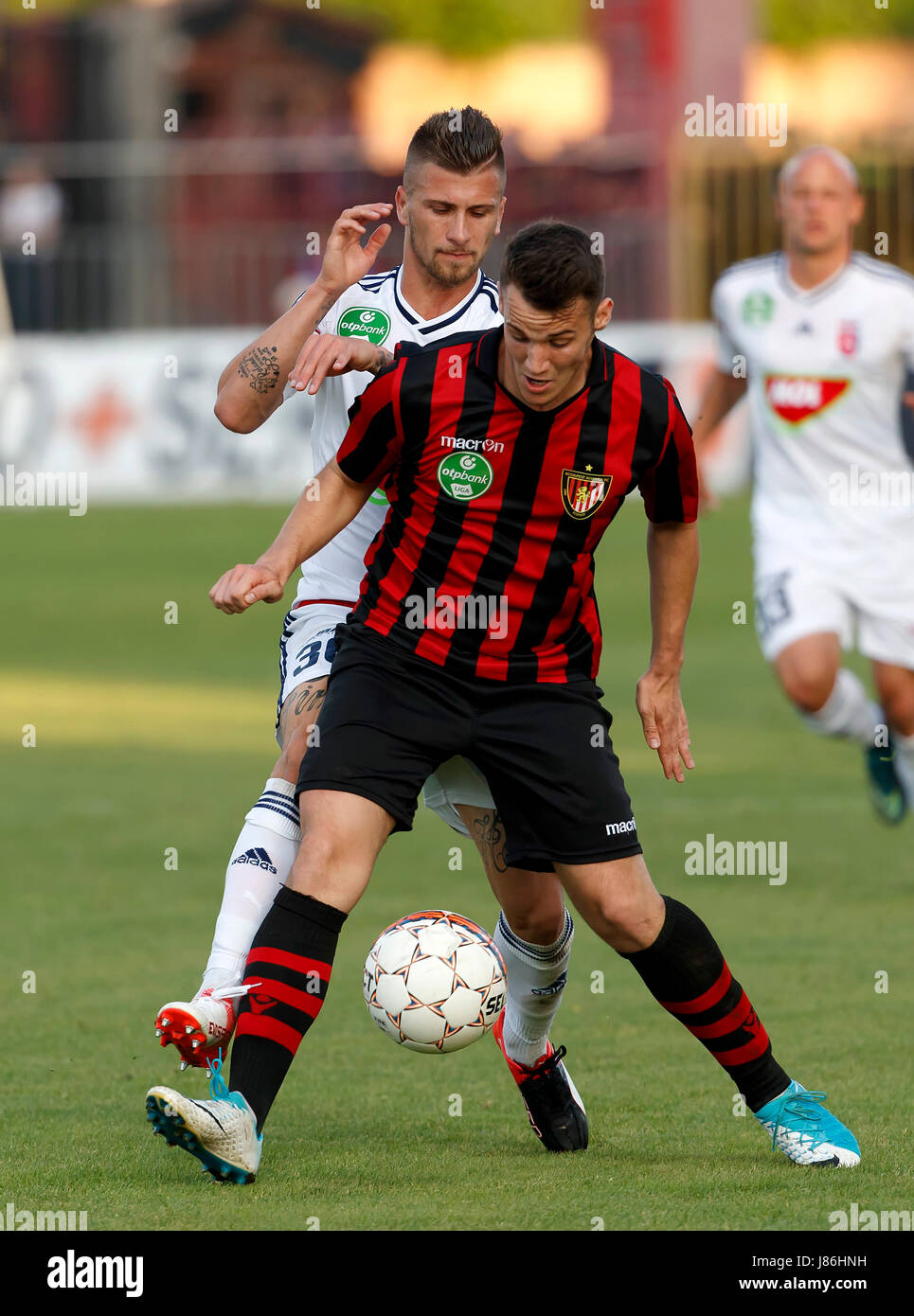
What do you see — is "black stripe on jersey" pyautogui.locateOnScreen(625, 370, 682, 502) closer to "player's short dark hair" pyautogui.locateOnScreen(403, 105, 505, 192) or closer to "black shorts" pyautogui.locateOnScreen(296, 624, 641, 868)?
"black shorts" pyautogui.locateOnScreen(296, 624, 641, 868)

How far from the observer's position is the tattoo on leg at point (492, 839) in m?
5.34

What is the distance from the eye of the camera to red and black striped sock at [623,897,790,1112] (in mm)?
5176

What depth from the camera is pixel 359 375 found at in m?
5.84

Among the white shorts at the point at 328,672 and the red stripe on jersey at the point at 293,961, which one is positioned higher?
the white shorts at the point at 328,672

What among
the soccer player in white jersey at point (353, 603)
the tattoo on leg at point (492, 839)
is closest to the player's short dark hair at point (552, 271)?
the soccer player in white jersey at point (353, 603)

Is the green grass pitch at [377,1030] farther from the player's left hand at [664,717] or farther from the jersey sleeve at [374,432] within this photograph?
the jersey sleeve at [374,432]

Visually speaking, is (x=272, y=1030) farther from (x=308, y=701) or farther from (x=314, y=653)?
(x=314, y=653)

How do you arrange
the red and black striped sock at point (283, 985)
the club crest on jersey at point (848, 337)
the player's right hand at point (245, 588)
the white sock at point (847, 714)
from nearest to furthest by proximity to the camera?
the player's right hand at point (245, 588) < the red and black striped sock at point (283, 985) < the white sock at point (847, 714) < the club crest on jersey at point (848, 337)

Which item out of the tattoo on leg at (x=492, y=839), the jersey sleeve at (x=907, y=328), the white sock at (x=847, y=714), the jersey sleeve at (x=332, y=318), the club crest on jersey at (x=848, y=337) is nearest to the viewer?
the tattoo on leg at (x=492, y=839)

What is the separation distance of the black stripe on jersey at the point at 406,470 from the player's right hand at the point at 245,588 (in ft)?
1.42

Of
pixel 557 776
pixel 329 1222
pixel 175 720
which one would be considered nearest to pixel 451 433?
pixel 557 776

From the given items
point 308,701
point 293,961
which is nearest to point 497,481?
point 308,701

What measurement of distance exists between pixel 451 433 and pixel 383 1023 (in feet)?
4.52

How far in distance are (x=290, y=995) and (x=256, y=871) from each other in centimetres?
61
